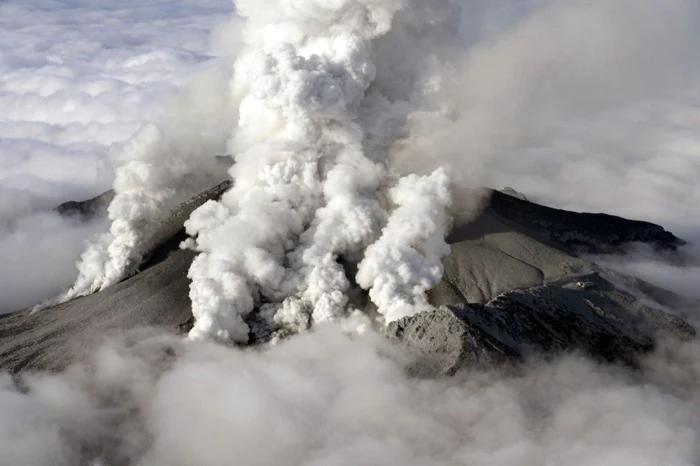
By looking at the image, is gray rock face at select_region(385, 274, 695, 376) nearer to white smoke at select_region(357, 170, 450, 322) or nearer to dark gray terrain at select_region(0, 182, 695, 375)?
dark gray terrain at select_region(0, 182, 695, 375)

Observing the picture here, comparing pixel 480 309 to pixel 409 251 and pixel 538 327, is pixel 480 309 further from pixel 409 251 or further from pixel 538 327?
pixel 409 251

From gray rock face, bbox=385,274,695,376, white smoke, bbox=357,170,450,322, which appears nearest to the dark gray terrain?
gray rock face, bbox=385,274,695,376

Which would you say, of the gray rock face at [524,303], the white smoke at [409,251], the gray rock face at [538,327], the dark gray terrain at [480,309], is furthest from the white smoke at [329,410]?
the white smoke at [409,251]

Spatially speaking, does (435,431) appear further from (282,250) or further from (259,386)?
(282,250)

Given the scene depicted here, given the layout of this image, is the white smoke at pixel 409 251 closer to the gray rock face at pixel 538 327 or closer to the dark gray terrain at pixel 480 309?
the dark gray terrain at pixel 480 309

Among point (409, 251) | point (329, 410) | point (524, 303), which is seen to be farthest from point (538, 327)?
point (329, 410)

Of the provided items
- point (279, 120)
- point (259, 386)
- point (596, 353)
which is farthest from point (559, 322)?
point (279, 120)
